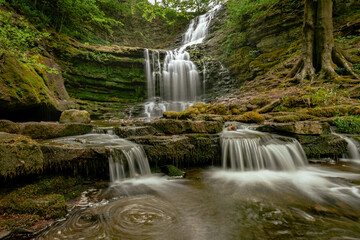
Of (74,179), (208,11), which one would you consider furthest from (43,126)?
(208,11)

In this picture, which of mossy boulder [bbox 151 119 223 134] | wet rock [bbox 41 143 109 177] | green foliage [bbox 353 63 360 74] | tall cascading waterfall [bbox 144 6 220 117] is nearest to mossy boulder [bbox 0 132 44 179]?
wet rock [bbox 41 143 109 177]

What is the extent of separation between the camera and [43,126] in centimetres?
448

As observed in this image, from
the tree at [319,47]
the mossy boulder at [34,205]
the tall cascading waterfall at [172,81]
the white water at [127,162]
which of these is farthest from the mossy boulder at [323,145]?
the tall cascading waterfall at [172,81]

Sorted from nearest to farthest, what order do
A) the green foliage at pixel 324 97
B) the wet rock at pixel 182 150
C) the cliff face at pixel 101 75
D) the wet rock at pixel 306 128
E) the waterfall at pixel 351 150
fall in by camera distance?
the wet rock at pixel 182 150 → the waterfall at pixel 351 150 → the wet rock at pixel 306 128 → the green foliage at pixel 324 97 → the cliff face at pixel 101 75

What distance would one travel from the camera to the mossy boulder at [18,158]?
233cm

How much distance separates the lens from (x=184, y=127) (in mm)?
5258

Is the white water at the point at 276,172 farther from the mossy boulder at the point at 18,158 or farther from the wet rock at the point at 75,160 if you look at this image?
the mossy boulder at the point at 18,158

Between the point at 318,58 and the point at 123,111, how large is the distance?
42.0ft

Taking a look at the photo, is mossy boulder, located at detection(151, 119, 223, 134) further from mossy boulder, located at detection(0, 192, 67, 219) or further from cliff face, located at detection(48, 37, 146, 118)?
cliff face, located at detection(48, 37, 146, 118)

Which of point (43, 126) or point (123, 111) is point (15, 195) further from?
point (123, 111)

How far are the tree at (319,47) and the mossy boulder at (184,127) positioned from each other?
6272 millimetres

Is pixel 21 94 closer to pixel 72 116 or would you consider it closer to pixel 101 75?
pixel 72 116

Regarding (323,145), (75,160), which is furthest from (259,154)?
(75,160)

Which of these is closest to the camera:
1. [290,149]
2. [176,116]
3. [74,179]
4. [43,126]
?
[74,179]
